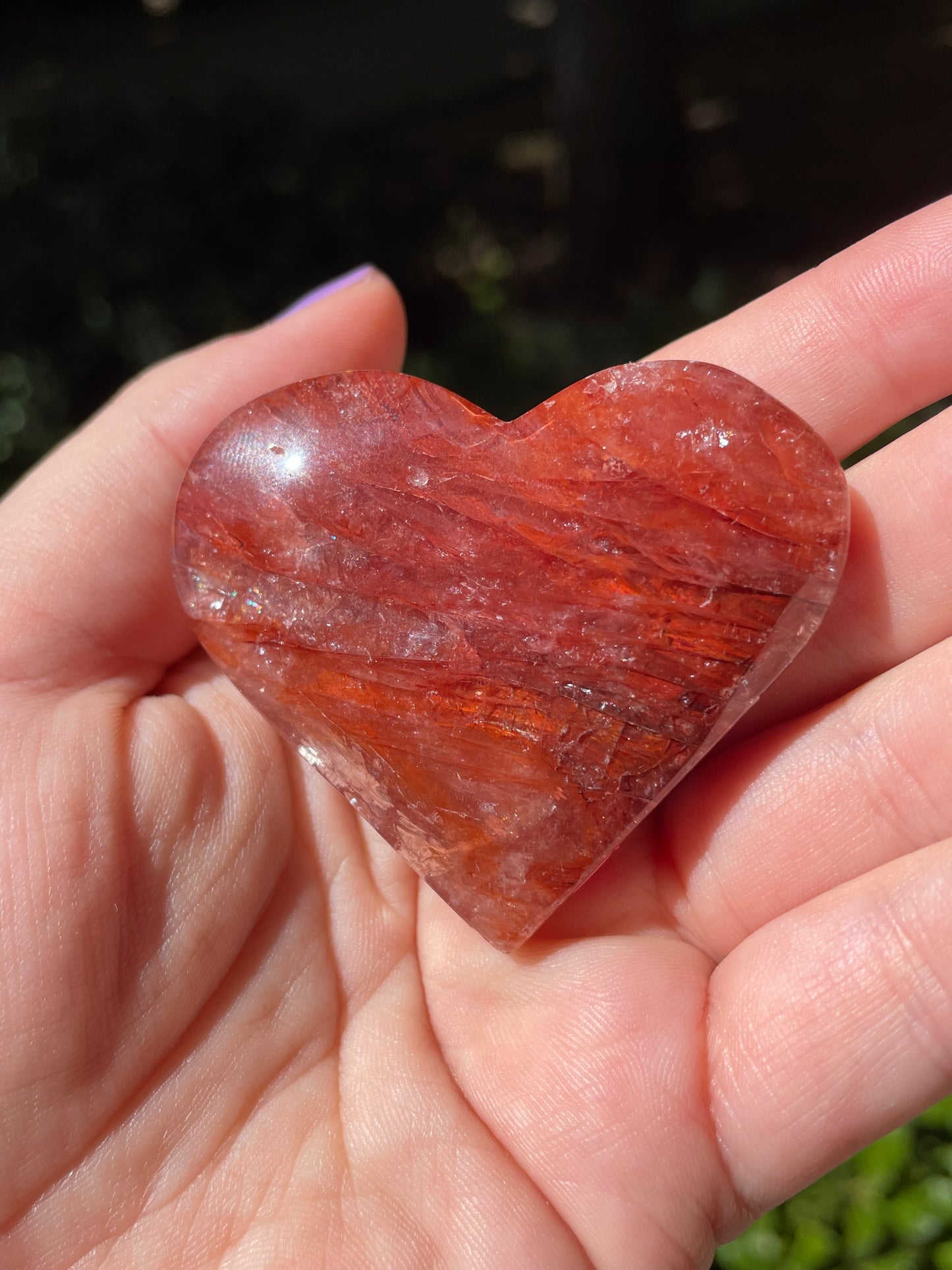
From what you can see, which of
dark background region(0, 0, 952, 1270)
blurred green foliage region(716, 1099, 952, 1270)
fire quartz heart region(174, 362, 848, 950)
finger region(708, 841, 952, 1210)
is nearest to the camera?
finger region(708, 841, 952, 1210)

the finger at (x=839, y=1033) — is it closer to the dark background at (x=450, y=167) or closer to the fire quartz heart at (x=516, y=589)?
the fire quartz heart at (x=516, y=589)

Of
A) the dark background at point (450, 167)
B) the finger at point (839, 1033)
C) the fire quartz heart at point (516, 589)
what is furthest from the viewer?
the dark background at point (450, 167)

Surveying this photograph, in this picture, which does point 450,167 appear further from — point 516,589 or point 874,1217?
point 874,1217

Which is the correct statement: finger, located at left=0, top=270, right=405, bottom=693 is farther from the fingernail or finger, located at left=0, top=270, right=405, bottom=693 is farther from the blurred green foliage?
the blurred green foliage

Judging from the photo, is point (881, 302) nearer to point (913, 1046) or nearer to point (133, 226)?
point (913, 1046)

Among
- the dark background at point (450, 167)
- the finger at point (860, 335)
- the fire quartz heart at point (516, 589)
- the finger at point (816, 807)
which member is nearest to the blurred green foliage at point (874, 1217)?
the finger at point (816, 807)

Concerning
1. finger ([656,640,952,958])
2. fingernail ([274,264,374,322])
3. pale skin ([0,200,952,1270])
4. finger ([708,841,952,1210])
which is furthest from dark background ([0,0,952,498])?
finger ([708,841,952,1210])

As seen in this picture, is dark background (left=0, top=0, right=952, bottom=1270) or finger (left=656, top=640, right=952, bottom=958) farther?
dark background (left=0, top=0, right=952, bottom=1270)

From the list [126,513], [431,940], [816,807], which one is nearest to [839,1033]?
[816,807]
